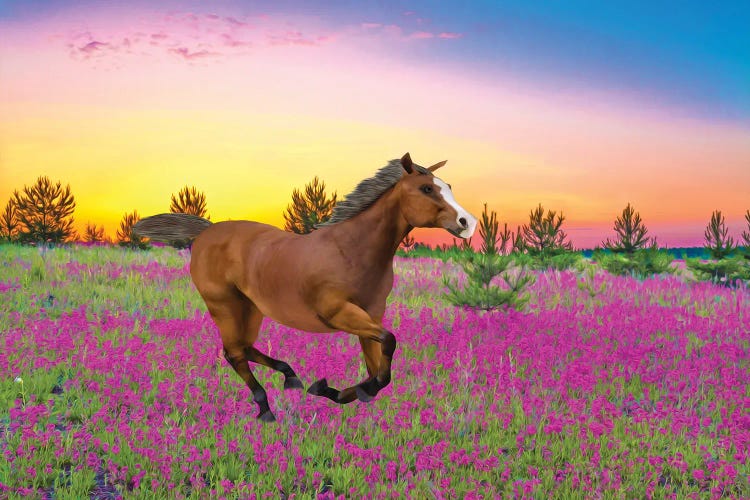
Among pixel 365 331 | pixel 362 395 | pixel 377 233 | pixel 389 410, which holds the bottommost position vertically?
pixel 389 410

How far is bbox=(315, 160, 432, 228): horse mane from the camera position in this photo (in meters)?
5.50

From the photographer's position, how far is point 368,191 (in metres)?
5.57

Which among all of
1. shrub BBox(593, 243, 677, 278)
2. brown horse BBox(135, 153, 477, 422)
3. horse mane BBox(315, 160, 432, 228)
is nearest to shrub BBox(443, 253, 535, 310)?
brown horse BBox(135, 153, 477, 422)

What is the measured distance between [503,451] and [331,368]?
2581 millimetres

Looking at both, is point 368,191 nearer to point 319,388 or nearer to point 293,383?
point 319,388

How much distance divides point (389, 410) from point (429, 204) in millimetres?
2701

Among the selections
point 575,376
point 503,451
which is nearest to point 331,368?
point 503,451

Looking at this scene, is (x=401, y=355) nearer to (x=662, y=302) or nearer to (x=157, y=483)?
(x=157, y=483)

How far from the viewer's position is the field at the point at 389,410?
534 cm

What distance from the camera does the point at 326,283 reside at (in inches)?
209

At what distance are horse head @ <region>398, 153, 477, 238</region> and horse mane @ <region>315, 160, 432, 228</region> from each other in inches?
5.6

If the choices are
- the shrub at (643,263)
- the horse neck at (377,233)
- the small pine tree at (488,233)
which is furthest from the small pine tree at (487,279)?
the shrub at (643,263)

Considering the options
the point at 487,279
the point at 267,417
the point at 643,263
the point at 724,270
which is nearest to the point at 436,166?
the point at 267,417

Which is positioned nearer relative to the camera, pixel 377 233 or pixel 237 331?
pixel 377 233
